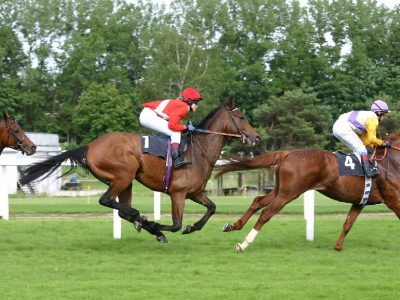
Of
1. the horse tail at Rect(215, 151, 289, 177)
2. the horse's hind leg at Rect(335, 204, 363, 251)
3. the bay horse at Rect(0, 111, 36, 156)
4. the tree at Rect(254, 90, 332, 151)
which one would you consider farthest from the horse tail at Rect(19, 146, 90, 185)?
the tree at Rect(254, 90, 332, 151)

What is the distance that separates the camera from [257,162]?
10.4m

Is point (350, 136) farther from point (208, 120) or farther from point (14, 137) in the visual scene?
point (14, 137)

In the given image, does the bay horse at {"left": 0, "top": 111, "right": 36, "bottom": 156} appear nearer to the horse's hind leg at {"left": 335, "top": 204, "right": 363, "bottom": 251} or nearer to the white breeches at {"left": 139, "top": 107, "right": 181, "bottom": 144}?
the white breeches at {"left": 139, "top": 107, "right": 181, "bottom": 144}

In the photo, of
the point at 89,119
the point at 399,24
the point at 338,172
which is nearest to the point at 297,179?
the point at 338,172

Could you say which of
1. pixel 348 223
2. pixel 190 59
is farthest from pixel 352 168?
pixel 190 59

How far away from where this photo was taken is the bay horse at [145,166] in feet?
32.6

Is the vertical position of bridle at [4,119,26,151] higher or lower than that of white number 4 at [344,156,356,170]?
higher

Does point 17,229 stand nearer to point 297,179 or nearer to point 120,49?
point 297,179

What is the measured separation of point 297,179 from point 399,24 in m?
54.5

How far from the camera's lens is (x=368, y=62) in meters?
59.2

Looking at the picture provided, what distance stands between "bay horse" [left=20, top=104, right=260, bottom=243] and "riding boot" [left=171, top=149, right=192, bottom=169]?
0.08 m

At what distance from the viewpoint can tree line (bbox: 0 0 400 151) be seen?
52219 millimetres

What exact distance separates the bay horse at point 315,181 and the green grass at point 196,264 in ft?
1.49

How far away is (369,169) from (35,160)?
661 centimetres
